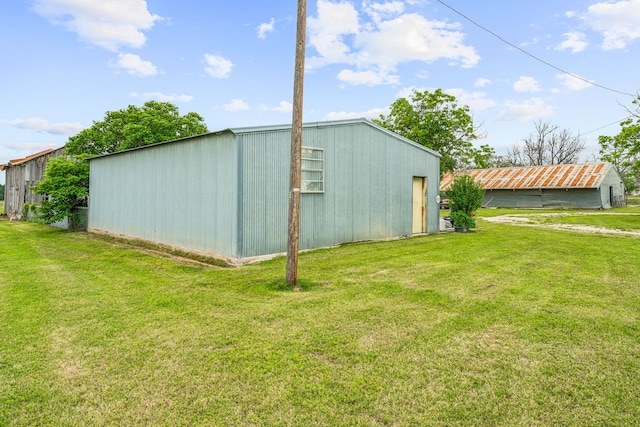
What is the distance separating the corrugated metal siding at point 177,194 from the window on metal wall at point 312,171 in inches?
80.0

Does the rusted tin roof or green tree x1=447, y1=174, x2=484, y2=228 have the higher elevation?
the rusted tin roof

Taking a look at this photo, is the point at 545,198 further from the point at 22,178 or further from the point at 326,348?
the point at 22,178

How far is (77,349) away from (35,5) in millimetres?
12294

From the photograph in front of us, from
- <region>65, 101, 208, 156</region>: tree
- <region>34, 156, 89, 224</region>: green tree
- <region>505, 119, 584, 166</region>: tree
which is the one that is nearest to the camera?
<region>34, 156, 89, 224</region>: green tree

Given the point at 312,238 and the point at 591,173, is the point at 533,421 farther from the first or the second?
the point at 591,173

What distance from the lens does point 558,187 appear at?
97.7ft

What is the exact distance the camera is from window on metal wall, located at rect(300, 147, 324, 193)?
31.0ft

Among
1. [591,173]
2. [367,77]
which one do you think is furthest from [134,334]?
[591,173]

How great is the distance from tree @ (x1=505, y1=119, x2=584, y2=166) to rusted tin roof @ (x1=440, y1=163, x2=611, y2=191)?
17.5 meters

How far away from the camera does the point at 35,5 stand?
1102 cm

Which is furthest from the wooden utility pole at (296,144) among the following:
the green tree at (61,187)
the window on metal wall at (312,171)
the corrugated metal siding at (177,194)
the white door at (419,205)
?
the green tree at (61,187)

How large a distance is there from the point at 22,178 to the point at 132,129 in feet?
28.4

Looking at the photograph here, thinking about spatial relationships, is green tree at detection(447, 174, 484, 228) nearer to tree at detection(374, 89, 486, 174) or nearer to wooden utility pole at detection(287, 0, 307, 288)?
wooden utility pole at detection(287, 0, 307, 288)

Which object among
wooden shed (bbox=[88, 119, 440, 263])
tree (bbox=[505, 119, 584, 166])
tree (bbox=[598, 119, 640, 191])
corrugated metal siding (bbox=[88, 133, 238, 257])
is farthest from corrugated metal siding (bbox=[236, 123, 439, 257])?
tree (bbox=[505, 119, 584, 166])
